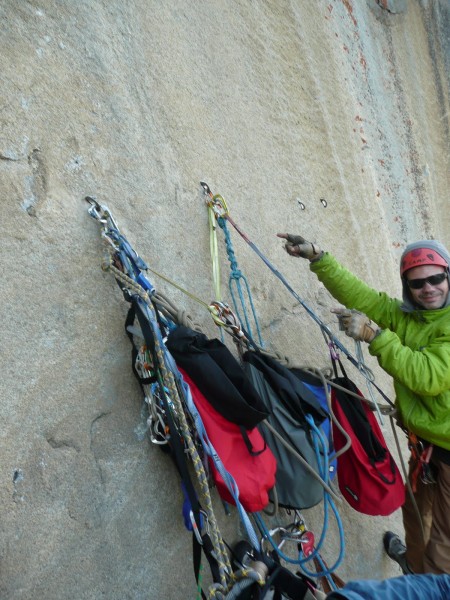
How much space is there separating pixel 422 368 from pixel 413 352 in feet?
0.25

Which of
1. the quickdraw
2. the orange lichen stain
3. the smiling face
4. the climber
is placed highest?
the orange lichen stain

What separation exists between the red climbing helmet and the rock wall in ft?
2.36

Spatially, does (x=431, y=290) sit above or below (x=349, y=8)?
below

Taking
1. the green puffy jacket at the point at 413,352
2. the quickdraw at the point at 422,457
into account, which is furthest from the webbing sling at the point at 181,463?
the quickdraw at the point at 422,457

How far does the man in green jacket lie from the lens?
1.73 meters

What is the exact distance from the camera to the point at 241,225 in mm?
2363

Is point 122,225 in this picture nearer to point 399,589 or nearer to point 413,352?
point 413,352

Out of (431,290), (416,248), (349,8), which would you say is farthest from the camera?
(349,8)

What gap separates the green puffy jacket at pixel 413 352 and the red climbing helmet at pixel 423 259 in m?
0.19

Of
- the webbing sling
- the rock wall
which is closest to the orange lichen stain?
the rock wall

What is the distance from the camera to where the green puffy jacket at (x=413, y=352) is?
171cm

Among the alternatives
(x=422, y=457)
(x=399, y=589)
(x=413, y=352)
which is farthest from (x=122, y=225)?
(x=422, y=457)

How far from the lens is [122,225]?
1735 millimetres

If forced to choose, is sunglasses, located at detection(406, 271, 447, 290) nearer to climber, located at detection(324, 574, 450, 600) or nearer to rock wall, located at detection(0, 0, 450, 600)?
rock wall, located at detection(0, 0, 450, 600)
